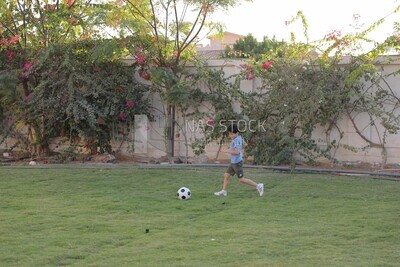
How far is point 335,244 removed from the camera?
6965 millimetres

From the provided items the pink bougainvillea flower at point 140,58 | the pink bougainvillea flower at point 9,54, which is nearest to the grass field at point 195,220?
the pink bougainvillea flower at point 140,58

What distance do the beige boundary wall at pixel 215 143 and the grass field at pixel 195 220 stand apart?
149 centimetres

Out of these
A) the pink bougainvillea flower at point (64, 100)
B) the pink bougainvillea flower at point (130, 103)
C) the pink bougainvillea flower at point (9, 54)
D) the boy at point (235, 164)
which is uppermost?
the pink bougainvillea flower at point (9, 54)

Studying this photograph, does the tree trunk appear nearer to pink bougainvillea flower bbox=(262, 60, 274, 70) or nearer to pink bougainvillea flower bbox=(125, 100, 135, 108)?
pink bougainvillea flower bbox=(125, 100, 135, 108)

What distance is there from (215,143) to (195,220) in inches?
250

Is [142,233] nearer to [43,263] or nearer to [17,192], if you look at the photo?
[43,263]

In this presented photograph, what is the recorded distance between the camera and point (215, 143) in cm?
1467

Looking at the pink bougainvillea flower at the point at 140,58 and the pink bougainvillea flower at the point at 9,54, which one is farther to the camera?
the pink bougainvillea flower at the point at 9,54

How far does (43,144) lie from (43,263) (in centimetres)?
1000

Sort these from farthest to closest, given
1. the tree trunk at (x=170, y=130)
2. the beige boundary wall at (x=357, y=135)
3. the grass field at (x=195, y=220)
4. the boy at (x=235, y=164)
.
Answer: the tree trunk at (x=170, y=130) < the beige boundary wall at (x=357, y=135) < the boy at (x=235, y=164) < the grass field at (x=195, y=220)

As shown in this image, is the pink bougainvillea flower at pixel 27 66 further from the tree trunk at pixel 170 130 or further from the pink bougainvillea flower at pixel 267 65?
the pink bougainvillea flower at pixel 267 65

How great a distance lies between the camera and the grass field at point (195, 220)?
256 inches

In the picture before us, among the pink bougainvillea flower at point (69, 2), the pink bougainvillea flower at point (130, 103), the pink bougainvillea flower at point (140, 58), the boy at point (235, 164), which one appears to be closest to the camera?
the boy at point (235, 164)

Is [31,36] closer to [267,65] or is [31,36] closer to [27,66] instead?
[27,66]
